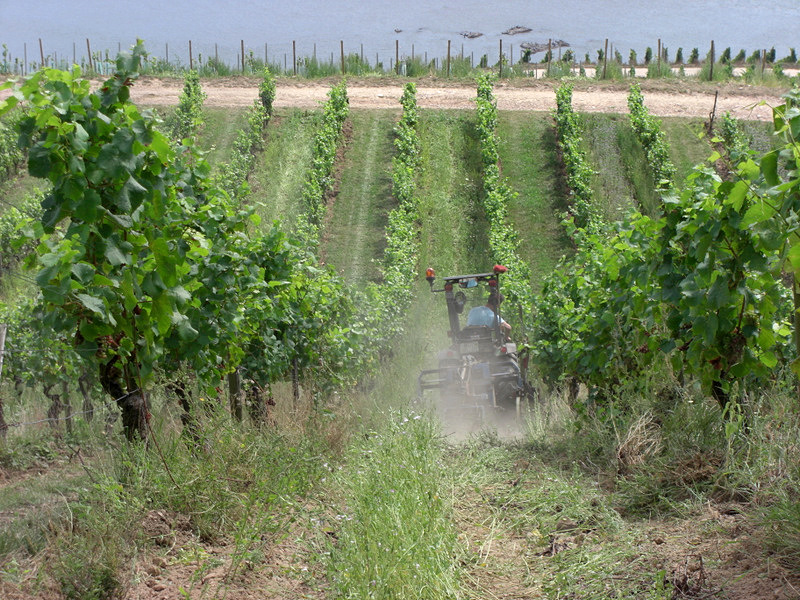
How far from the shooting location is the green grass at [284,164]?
22.5 metres

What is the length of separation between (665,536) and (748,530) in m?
0.40

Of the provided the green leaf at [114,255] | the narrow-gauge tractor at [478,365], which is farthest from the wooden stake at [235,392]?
the narrow-gauge tractor at [478,365]

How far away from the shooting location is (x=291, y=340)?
9.49 meters

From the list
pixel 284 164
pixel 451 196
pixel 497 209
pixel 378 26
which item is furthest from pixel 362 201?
pixel 378 26

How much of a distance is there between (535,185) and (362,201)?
15.9 ft

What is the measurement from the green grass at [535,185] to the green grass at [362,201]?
3.44 metres

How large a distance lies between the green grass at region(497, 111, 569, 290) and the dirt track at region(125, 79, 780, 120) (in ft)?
6.13

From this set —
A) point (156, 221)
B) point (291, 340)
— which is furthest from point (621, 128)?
point (156, 221)

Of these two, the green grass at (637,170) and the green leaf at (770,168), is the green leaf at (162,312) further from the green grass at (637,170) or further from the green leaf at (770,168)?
the green grass at (637,170)

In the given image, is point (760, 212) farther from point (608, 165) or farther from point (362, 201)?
point (608, 165)

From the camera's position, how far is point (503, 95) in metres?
30.7

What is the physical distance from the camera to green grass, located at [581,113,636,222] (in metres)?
22.6

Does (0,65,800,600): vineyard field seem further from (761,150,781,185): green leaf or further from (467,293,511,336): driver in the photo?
(467,293,511,336): driver

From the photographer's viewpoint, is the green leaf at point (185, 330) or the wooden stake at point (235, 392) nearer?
the green leaf at point (185, 330)
